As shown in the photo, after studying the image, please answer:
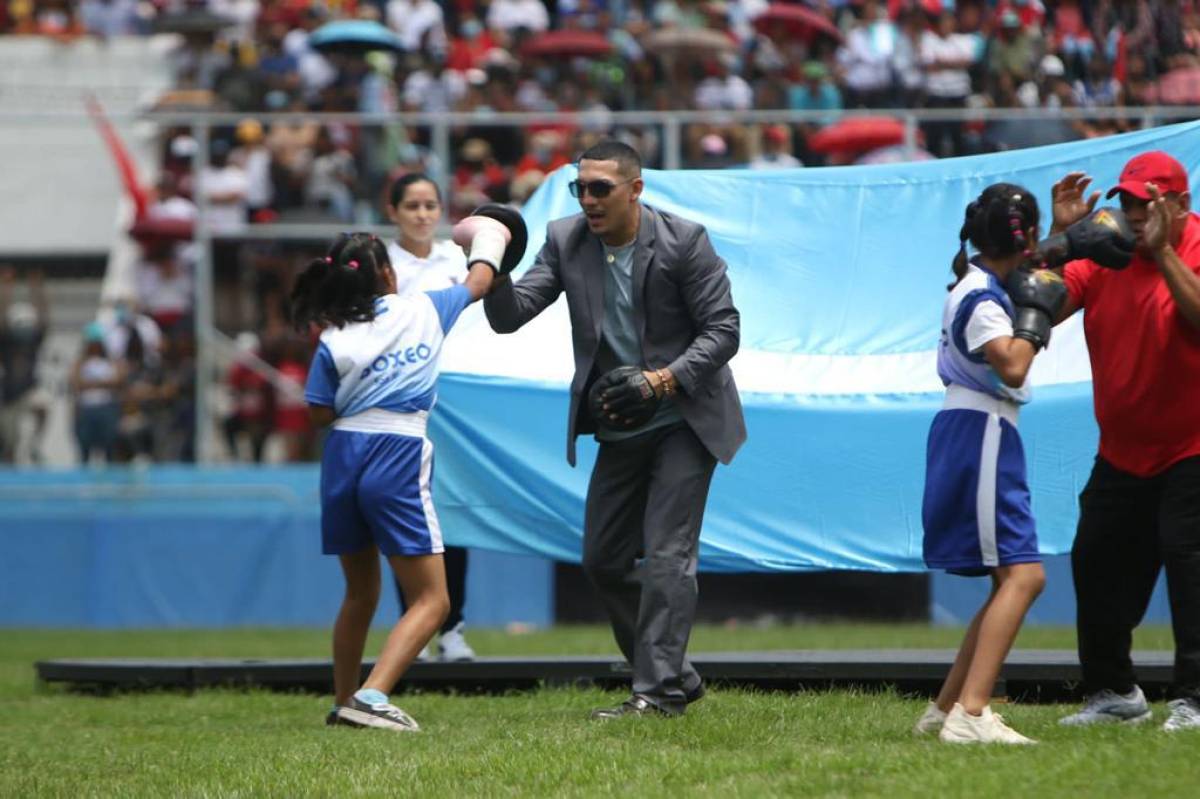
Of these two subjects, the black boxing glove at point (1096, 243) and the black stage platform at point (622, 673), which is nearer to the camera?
the black boxing glove at point (1096, 243)

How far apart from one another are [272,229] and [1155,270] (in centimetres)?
1163

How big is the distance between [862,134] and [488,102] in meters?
5.32

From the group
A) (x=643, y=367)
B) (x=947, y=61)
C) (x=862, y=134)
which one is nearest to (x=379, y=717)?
(x=643, y=367)

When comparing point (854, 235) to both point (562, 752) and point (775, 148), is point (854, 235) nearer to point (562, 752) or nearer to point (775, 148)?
point (562, 752)

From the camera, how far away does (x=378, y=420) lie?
7484mm

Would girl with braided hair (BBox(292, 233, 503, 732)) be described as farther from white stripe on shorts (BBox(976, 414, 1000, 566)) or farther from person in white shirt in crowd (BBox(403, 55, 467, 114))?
person in white shirt in crowd (BBox(403, 55, 467, 114))

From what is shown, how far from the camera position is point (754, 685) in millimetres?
8734

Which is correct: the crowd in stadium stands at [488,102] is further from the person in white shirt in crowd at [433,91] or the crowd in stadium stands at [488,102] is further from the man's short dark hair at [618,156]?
the man's short dark hair at [618,156]

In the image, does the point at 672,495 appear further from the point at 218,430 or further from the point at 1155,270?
the point at 218,430

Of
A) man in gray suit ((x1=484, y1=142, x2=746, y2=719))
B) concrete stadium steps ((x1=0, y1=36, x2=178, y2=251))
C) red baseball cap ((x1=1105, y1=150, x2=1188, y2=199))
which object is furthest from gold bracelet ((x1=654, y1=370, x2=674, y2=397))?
concrete stadium steps ((x1=0, y1=36, x2=178, y2=251))

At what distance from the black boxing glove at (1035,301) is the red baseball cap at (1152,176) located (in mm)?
503

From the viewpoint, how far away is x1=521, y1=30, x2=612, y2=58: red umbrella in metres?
19.6

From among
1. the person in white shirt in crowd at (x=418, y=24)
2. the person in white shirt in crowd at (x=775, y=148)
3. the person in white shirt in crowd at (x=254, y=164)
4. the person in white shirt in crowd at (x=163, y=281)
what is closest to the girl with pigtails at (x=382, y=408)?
the person in white shirt in crowd at (x=775, y=148)

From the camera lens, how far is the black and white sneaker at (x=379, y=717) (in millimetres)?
7344
